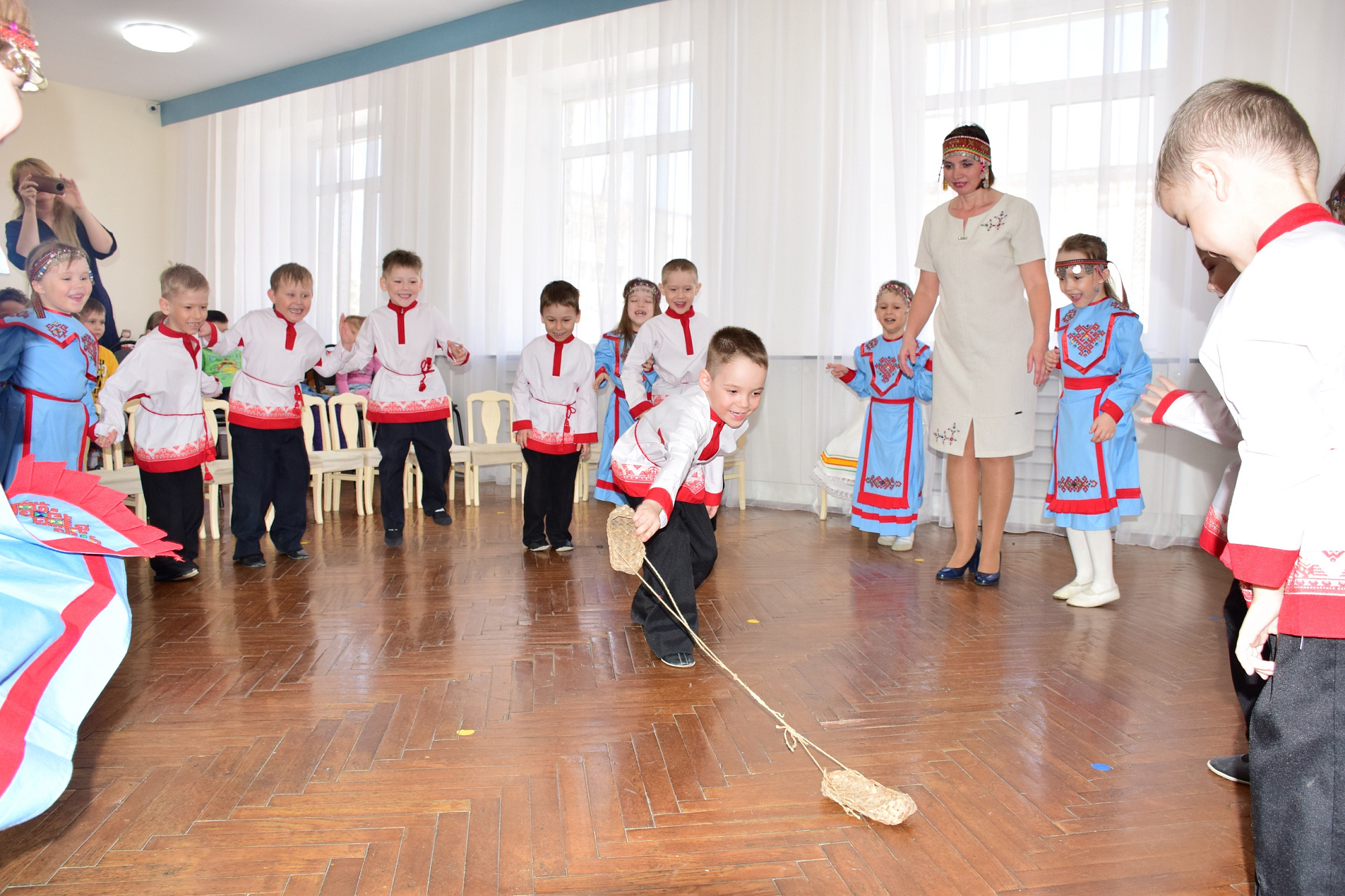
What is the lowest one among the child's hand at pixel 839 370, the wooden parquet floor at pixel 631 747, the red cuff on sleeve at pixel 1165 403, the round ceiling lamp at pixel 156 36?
the wooden parquet floor at pixel 631 747

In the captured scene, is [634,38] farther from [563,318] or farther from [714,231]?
[563,318]

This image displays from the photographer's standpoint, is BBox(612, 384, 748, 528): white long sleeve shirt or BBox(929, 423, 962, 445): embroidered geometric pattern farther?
BBox(929, 423, 962, 445): embroidered geometric pattern

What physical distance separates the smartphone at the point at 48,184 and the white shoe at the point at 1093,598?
5.62 meters

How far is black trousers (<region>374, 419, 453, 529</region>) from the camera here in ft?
16.9

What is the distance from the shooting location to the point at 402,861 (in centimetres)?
185

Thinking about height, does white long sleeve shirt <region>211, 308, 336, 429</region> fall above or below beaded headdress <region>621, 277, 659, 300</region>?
below

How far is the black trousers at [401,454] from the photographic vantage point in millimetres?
5152

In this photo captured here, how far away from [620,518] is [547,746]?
2.17 ft

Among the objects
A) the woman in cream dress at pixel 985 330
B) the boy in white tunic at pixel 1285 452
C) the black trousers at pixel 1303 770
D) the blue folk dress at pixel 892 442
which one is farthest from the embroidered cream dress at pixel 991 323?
the black trousers at pixel 1303 770

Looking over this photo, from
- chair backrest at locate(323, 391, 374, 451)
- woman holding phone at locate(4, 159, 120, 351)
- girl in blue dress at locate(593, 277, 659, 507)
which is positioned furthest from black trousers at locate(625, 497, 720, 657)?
chair backrest at locate(323, 391, 374, 451)

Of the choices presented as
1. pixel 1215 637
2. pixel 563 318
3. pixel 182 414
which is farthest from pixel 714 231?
pixel 1215 637

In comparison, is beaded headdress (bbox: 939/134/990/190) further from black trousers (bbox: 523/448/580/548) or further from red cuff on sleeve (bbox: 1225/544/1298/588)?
red cuff on sleeve (bbox: 1225/544/1298/588)

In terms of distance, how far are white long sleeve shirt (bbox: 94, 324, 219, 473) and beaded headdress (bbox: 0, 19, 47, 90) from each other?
317cm

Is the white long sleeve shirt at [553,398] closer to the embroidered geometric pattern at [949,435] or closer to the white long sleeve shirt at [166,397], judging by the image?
the white long sleeve shirt at [166,397]
